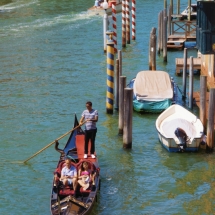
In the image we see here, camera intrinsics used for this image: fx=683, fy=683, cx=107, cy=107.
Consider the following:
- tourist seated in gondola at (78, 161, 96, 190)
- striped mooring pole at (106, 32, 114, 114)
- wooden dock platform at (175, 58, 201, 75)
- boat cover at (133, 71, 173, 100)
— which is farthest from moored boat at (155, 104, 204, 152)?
wooden dock platform at (175, 58, 201, 75)

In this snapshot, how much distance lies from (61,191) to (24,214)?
1.09m

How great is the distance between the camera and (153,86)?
22.0 m

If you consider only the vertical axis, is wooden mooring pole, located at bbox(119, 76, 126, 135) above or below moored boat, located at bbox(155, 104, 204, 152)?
above

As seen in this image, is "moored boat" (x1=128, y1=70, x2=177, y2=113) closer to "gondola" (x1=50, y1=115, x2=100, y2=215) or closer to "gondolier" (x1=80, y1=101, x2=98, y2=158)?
"gondolier" (x1=80, y1=101, x2=98, y2=158)

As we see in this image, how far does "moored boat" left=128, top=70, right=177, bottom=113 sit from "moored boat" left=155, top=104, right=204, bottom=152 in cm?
180

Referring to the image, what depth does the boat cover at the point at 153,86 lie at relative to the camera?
21.4 m

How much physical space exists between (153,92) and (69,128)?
10.2 feet

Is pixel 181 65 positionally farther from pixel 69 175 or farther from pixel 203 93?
pixel 69 175

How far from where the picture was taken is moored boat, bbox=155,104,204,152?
17.4 meters

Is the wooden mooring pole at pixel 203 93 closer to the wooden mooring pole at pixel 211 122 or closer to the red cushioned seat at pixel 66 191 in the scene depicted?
the wooden mooring pole at pixel 211 122

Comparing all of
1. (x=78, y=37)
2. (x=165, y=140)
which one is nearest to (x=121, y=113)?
(x=165, y=140)

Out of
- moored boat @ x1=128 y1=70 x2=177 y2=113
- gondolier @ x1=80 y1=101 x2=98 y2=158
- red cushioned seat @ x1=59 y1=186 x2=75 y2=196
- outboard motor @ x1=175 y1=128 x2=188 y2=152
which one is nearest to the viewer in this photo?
red cushioned seat @ x1=59 y1=186 x2=75 y2=196

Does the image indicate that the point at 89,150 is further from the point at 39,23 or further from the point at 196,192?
the point at 39,23

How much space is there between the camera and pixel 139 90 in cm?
2180
